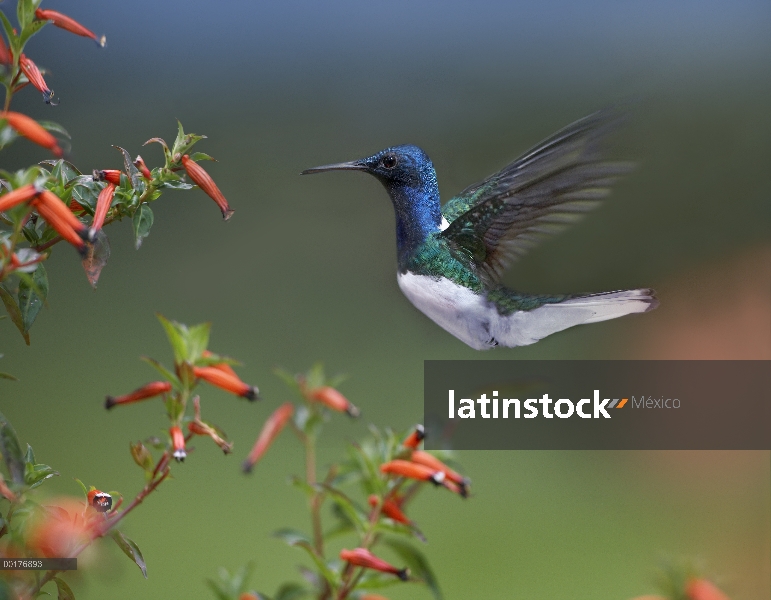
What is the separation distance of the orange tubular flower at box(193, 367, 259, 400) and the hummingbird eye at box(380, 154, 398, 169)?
415 mm

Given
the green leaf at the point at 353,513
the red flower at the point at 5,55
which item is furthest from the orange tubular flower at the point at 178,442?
the red flower at the point at 5,55

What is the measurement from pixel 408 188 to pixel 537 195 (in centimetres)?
16

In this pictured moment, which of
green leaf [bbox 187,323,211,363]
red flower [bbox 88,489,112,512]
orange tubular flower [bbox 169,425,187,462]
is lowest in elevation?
red flower [bbox 88,489,112,512]

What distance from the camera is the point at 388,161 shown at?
0.95 metres

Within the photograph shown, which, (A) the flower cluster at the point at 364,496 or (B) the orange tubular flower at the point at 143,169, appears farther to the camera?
(B) the orange tubular flower at the point at 143,169

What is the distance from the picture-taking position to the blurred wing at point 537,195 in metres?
0.88

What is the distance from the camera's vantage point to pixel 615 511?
292cm

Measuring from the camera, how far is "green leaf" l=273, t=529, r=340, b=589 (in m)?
0.54

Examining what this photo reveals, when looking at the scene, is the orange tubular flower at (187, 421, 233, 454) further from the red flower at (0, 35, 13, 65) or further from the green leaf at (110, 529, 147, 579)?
the red flower at (0, 35, 13, 65)

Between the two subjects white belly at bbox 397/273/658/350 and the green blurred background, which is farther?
the green blurred background

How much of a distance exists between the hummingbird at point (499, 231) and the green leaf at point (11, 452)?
0.39 m

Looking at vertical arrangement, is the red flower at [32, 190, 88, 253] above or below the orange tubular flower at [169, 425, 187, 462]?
above

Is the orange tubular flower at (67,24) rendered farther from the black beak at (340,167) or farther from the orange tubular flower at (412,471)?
the orange tubular flower at (412,471)

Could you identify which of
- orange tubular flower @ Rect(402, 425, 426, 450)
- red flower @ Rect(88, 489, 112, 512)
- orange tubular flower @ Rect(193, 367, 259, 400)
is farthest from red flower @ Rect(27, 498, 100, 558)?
orange tubular flower @ Rect(402, 425, 426, 450)
